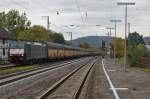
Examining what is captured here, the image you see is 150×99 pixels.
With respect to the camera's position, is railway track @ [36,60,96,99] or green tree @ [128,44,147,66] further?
green tree @ [128,44,147,66]

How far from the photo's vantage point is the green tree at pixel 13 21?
138250 millimetres

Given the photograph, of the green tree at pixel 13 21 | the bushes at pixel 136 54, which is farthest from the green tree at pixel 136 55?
the green tree at pixel 13 21

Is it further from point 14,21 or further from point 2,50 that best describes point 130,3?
point 14,21

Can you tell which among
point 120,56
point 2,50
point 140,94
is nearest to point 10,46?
point 2,50

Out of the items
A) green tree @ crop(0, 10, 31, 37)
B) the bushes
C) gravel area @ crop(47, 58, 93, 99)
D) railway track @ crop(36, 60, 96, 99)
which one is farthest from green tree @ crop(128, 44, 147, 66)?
green tree @ crop(0, 10, 31, 37)

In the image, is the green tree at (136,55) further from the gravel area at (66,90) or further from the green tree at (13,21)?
the green tree at (13,21)

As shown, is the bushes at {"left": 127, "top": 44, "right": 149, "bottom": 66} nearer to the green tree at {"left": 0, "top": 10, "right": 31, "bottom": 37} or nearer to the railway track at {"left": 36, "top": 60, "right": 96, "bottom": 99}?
the railway track at {"left": 36, "top": 60, "right": 96, "bottom": 99}

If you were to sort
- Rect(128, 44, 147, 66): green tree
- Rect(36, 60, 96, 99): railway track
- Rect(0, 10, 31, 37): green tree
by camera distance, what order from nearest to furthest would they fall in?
Rect(36, 60, 96, 99): railway track < Rect(128, 44, 147, 66): green tree < Rect(0, 10, 31, 37): green tree

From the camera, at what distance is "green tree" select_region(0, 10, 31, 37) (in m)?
138

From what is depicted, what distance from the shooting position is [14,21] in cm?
14012

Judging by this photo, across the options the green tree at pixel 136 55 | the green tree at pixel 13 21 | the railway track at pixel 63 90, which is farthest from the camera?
the green tree at pixel 13 21

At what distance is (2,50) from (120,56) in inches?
1452

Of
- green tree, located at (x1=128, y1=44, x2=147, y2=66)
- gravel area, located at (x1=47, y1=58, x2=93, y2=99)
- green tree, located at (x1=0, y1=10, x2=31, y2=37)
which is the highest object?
green tree, located at (x1=0, y1=10, x2=31, y2=37)

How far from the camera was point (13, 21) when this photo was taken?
458 ft
